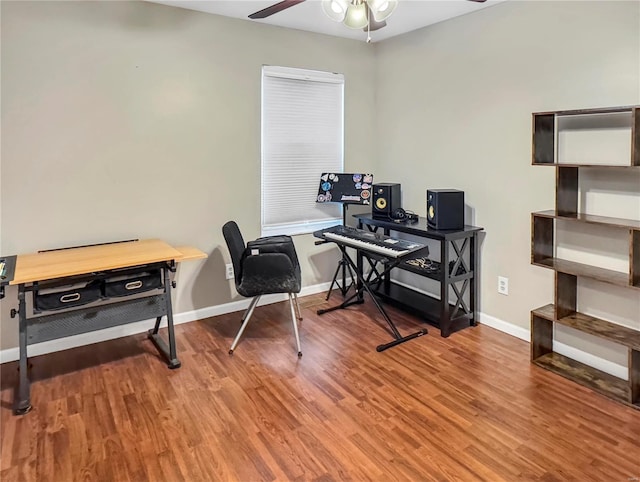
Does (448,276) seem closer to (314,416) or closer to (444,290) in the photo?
(444,290)

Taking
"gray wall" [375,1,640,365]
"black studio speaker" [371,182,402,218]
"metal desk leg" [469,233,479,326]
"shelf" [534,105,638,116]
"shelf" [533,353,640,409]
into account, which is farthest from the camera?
"black studio speaker" [371,182,402,218]

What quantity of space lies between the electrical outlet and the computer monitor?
4.29 ft

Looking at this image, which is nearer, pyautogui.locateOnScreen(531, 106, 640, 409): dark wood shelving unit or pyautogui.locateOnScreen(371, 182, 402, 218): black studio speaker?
pyautogui.locateOnScreen(531, 106, 640, 409): dark wood shelving unit

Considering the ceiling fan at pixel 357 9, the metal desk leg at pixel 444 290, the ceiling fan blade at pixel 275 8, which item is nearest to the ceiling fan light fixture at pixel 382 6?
the ceiling fan at pixel 357 9

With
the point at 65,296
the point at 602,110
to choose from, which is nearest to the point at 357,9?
the point at 602,110

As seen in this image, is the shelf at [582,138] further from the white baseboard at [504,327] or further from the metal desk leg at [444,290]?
the white baseboard at [504,327]

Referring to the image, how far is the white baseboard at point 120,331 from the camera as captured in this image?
318cm

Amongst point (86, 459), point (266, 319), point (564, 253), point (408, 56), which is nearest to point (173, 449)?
point (86, 459)

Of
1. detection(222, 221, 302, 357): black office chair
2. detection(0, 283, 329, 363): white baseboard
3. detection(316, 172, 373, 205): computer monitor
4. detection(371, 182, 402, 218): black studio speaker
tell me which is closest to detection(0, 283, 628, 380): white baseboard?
detection(0, 283, 329, 363): white baseboard

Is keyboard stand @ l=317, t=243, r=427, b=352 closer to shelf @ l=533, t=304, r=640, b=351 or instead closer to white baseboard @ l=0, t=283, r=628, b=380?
white baseboard @ l=0, t=283, r=628, b=380

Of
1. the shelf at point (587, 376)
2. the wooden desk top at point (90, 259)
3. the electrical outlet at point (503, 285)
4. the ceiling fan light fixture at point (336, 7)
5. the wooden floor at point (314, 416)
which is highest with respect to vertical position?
the ceiling fan light fixture at point (336, 7)

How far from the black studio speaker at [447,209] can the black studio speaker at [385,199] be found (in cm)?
53

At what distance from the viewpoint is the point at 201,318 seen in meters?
3.82

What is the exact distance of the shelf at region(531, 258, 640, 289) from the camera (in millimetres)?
2564
